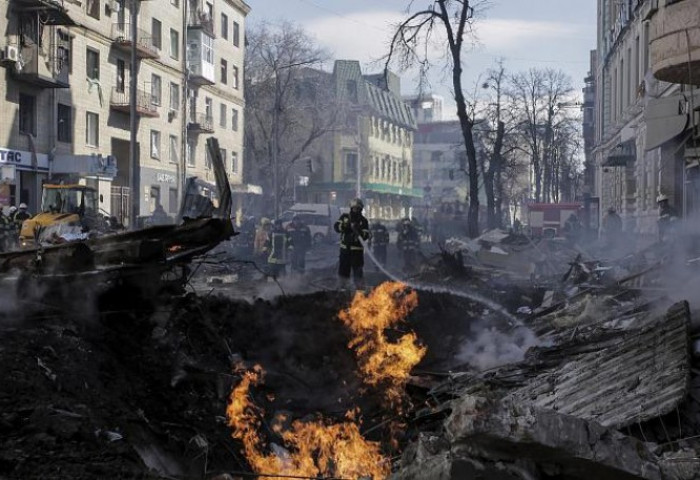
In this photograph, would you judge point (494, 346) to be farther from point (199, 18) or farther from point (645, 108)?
point (199, 18)

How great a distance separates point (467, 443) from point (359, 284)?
1067 centimetres

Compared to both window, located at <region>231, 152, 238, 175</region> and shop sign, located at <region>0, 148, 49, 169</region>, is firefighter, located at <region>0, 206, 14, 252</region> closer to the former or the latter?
shop sign, located at <region>0, 148, 49, 169</region>

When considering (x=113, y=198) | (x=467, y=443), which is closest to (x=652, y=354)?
(x=467, y=443)

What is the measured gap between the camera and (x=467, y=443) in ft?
13.1

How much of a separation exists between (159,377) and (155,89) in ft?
118

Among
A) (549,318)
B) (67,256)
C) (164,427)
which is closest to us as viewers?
(164,427)

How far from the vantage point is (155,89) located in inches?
1586

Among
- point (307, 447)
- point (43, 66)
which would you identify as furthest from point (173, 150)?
point (307, 447)

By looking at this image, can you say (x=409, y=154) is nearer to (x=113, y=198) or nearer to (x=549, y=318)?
(x=113, y=198)

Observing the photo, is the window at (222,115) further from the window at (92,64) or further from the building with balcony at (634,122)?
the building with balcony at (634,122)

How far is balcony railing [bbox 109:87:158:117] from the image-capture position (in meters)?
35.4

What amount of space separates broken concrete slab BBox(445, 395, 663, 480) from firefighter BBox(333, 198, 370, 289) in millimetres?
10418

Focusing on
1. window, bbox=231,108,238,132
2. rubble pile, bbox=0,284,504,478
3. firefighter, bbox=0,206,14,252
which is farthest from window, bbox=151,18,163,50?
rubble pile, bbox=0,284,504,478

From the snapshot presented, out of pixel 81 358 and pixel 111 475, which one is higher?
pixel 81 358
